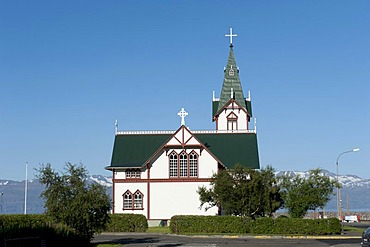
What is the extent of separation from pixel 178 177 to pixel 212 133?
872 cm

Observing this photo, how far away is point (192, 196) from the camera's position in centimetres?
6400

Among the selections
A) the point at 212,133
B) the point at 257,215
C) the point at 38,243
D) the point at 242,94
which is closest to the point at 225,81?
the point at 242,94

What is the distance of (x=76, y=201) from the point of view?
32625 millimetres

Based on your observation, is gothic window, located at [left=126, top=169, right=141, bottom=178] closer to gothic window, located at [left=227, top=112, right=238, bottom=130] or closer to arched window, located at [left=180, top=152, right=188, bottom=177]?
arched window, located at [left=180, top=152, right=188, bottom=177]

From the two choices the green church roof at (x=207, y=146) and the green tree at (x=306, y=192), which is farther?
the green church roof at (x=207, y=146)

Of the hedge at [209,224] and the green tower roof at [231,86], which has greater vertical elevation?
the green tower roof at [231,86]

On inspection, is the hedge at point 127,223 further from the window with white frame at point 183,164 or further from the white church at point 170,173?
the window with white frame at point 183,164

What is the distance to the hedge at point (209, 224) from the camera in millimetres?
48812

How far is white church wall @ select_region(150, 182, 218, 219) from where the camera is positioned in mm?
63750

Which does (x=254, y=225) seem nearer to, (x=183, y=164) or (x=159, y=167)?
(x=183, y=164)

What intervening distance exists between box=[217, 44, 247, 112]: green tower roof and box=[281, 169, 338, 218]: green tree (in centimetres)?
2084

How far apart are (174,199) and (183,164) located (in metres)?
3.86

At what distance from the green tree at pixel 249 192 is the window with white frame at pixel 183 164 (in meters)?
9.61

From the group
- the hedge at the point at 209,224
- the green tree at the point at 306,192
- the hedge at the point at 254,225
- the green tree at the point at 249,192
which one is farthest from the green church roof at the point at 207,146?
the hedge at the point at 254,225
